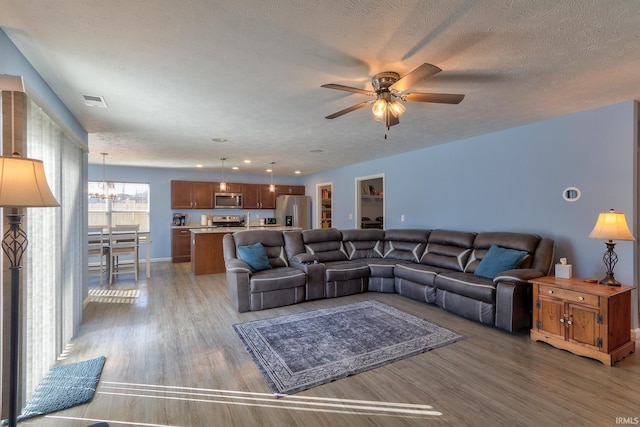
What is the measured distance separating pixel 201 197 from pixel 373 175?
188 inches

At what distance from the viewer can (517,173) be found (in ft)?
13.0

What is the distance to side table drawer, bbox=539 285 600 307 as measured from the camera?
8.61 ft

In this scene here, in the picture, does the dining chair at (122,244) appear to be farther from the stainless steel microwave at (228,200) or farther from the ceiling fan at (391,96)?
the ceiling fan at (391,96)

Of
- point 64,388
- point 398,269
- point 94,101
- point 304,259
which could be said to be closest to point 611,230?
point 398,269

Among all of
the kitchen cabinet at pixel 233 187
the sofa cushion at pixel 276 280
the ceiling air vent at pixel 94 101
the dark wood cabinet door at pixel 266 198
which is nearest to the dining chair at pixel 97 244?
the ceiling air vent at pixel 94 101

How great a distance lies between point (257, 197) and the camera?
29.4 ft

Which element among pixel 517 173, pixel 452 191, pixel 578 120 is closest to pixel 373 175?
pixel 452 191

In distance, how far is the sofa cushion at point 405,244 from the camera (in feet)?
16.2

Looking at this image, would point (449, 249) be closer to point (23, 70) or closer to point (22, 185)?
point (22, 185)

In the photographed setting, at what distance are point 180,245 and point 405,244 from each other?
565cm

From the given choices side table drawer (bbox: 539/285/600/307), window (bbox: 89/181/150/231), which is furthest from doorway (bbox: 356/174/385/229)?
window (bbox: 89/181/150/231)

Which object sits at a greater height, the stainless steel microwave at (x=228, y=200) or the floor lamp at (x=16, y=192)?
the stainless steel microwave at (x=228, y=200)

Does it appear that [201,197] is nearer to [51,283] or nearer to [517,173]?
[51,283]

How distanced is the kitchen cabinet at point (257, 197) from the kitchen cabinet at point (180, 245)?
1.90 m
